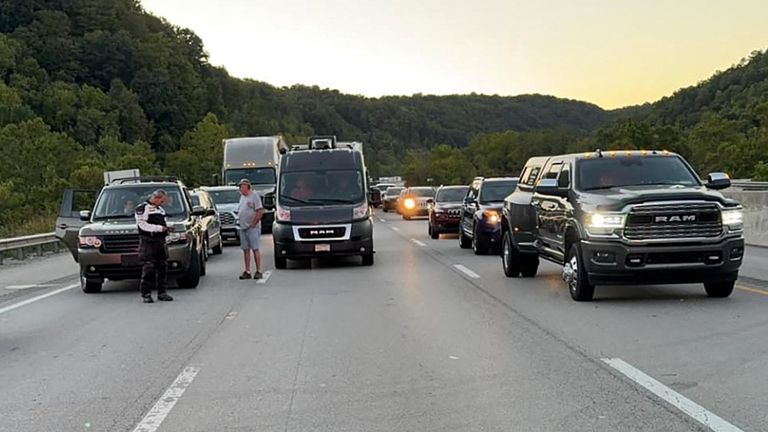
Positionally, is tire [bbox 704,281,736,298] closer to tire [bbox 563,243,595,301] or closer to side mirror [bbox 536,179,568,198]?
tire [bbox 563,243,595,301]

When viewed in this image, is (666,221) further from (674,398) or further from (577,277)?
(674,398)

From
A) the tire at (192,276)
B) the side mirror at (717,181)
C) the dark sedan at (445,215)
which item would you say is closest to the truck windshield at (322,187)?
the tire at (192,276)

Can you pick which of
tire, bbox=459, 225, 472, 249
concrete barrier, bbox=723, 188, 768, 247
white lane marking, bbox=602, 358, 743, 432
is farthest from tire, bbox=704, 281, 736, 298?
tire, bbox=459, 225, 472, 249

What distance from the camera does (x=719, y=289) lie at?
11797 millimetres

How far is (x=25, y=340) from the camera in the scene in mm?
10078

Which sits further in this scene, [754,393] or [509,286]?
[509,286]

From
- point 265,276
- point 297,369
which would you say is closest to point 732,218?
point 297,369

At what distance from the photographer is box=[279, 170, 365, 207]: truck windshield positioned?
18781 millimetres

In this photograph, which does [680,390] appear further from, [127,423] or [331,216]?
[331,216]

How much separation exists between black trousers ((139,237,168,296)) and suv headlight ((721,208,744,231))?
807 centimetres

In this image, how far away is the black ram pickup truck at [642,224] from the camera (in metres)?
11.0

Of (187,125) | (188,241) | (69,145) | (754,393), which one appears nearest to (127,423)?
(754,393)

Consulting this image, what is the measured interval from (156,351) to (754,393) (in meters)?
5.73

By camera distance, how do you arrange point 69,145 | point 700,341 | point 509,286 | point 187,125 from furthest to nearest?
1. point 187,125
2. point 69,145
3. point 509,286
4. point 700,341
